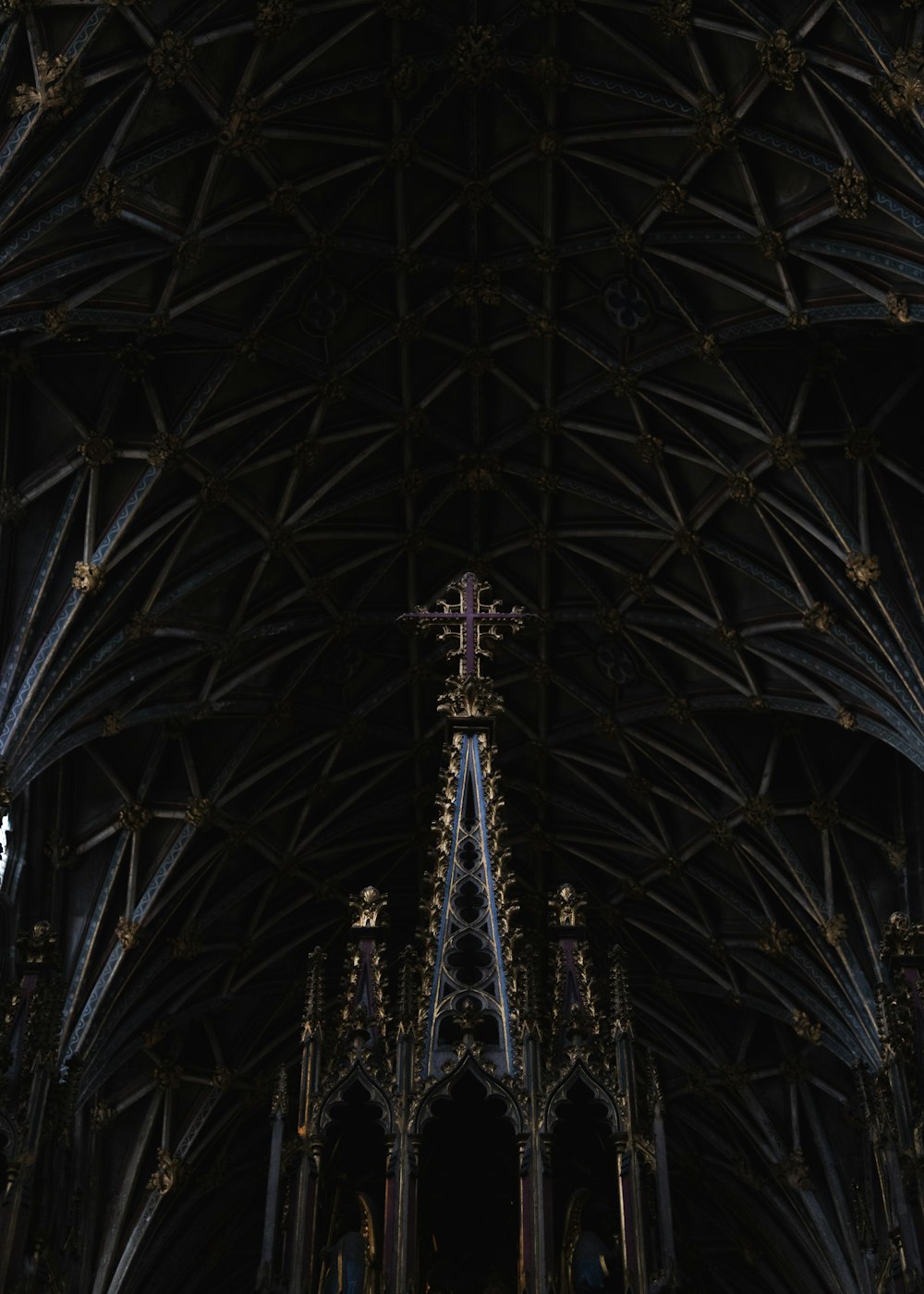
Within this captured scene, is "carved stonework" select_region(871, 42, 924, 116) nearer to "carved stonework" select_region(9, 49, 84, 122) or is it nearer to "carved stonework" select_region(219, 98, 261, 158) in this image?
"carved stonework" select_region(219, 98, 261, 158)

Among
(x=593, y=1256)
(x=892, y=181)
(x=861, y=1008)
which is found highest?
(x=892, y=181)

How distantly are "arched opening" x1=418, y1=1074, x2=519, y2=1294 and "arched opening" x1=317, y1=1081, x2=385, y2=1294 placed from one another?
Result: 477 millimetres

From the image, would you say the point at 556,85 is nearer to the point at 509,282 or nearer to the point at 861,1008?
the point at 509,282

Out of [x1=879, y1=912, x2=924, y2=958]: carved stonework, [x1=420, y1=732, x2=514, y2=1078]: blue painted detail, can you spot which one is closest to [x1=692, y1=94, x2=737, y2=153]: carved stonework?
[x1=420, y1=732, x2=514, y2=1078]: blue painted detail

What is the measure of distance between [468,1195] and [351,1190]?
1.19 metres

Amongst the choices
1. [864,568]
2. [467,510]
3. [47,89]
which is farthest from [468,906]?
[467,510]

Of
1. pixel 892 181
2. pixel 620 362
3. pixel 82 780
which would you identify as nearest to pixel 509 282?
pixel 620 362

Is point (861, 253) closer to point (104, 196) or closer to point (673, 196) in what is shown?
point (673, 196)

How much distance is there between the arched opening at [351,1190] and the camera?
49.9 ft

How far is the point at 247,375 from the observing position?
3047 centimetres

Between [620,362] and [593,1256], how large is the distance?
19.2m

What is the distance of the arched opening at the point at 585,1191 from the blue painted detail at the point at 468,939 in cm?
91

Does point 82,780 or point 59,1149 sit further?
point 82,780

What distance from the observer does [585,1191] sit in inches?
627
